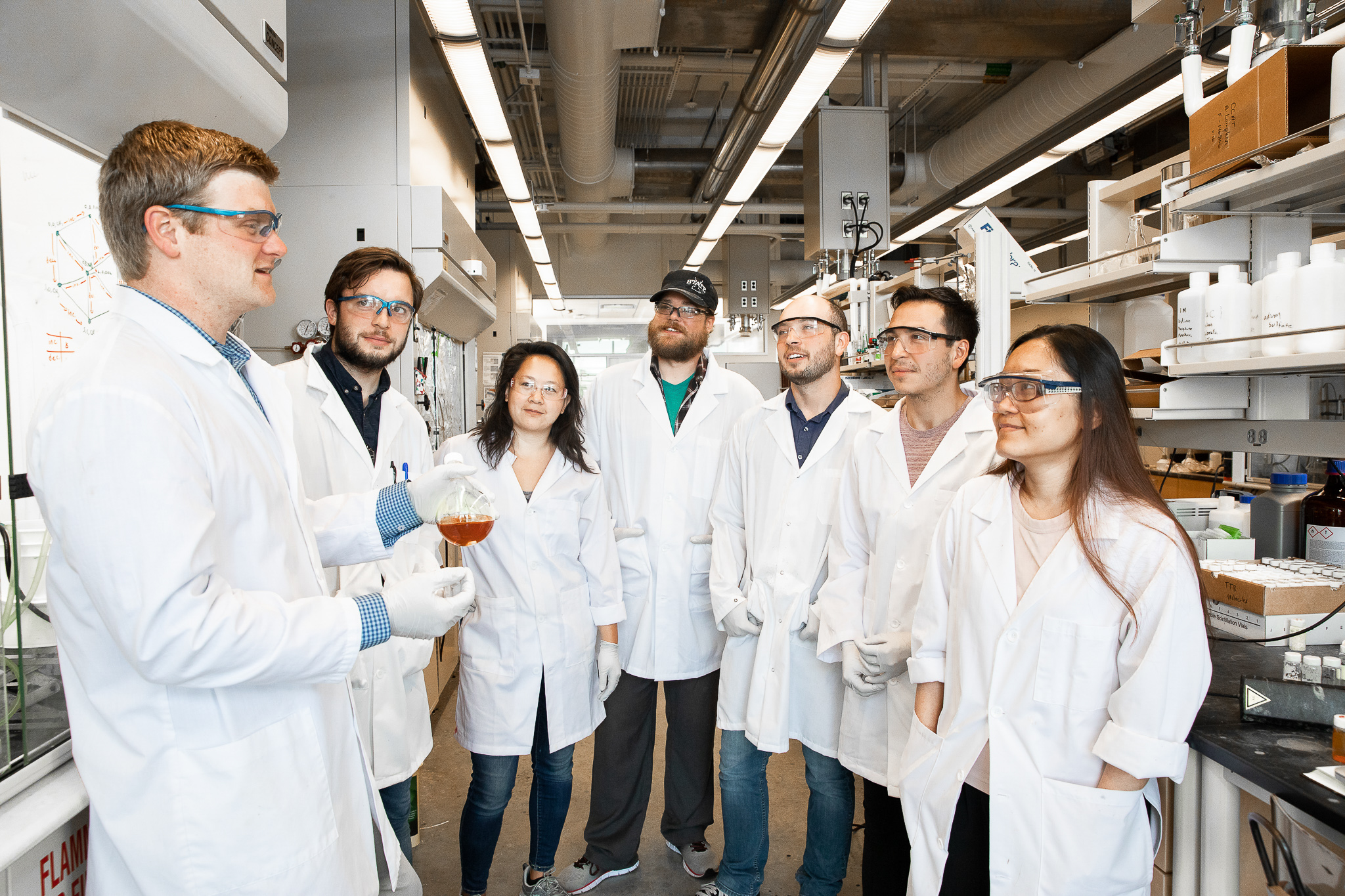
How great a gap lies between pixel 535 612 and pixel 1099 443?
146cm

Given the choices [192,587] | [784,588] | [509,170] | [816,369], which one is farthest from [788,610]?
[509,170]

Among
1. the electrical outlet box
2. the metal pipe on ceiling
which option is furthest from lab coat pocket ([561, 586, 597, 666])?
the metal pipe on ceiling

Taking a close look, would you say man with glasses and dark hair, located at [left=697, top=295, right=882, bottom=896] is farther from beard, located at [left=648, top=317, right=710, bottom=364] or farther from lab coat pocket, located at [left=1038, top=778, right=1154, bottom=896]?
lab coat pocket, located at [left=1038, top=778, right=1154, bottom=896]

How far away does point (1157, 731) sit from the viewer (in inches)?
51.7

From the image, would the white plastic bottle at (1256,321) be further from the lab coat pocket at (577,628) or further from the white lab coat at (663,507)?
the lab coat pocket at (577,628)

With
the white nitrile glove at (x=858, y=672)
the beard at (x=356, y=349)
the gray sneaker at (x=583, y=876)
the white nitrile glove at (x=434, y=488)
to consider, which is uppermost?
the beard at (x=356, y=349)

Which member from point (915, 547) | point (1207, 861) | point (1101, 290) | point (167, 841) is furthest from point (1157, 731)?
point (1101, 290)

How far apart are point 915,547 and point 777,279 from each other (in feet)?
31.6

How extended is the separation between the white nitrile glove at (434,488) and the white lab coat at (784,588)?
99 cm

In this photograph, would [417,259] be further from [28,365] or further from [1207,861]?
[1207,861]

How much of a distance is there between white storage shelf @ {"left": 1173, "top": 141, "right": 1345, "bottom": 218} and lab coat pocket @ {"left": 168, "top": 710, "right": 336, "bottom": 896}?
2.15 meters

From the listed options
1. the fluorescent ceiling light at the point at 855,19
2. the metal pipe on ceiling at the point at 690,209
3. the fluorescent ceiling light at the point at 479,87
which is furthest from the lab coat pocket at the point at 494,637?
the metal pipe on ceiling at the point at 690,209

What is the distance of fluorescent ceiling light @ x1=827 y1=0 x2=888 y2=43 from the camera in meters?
2.86

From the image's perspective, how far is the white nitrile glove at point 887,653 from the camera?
77.2 inches
